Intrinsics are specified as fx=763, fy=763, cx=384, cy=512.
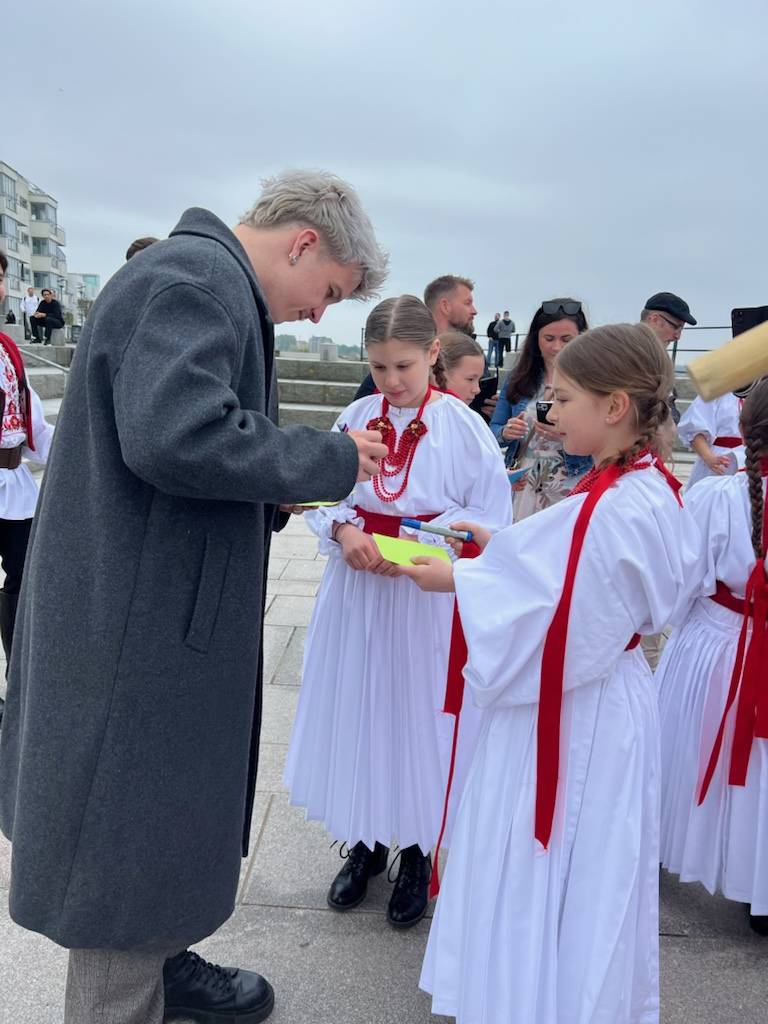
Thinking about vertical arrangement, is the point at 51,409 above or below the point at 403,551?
above

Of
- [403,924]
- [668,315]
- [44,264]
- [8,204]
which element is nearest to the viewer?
[403,924]

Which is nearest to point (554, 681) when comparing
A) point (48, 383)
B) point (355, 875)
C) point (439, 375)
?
point (355, 875)

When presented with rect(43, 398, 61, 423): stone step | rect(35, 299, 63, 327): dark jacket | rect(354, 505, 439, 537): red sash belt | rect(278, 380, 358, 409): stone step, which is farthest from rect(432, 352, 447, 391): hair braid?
rect(35, 299, 63, 327): dark jacket

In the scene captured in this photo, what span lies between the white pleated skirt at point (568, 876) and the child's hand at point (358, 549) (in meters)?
0.69

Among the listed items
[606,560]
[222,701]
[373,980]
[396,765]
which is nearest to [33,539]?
[222,701]

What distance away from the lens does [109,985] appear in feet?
5.13

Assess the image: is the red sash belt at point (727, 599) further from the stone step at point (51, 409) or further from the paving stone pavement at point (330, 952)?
the stone step at point (51, 409)

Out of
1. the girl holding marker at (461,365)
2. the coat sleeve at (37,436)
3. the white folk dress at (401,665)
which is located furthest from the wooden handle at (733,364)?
the coat sleeve at (37,436)

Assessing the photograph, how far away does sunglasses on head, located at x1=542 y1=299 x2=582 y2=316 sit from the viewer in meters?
3.44

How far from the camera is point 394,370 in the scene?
96.8 inches

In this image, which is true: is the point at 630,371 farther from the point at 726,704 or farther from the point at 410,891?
the point at 410,891

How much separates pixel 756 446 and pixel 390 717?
141 cm

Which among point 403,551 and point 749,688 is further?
point 749,688

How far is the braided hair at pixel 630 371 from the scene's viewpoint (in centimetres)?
165
